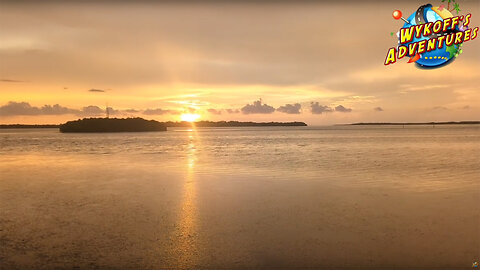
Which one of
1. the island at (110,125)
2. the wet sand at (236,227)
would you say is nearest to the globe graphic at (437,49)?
the wet sand at (236,227)

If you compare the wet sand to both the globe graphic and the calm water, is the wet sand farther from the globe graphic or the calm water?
the globe graphic

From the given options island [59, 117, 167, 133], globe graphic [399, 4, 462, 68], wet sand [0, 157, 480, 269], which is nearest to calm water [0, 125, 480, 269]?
wet sand [0, 157, 480, 269]

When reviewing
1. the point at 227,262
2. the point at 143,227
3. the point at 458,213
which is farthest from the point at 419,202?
the point at 143,227

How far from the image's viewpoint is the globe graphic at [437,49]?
9.93 meters

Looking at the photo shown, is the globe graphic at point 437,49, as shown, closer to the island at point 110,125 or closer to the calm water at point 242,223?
the calm water at point 242,223

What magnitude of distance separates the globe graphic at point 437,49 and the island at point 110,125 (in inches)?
6870

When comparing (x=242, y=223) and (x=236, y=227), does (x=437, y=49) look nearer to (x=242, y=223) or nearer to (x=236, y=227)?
(x=242, y=223)

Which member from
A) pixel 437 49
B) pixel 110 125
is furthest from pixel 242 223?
pixel 110 125

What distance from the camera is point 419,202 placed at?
37.5 ft

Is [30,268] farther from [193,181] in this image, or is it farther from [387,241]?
[193,181]

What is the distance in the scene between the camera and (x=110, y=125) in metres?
174

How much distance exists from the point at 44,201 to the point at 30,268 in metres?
6.53

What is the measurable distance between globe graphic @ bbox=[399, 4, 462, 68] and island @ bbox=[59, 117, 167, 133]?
174493mm

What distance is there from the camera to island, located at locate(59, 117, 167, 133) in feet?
536
